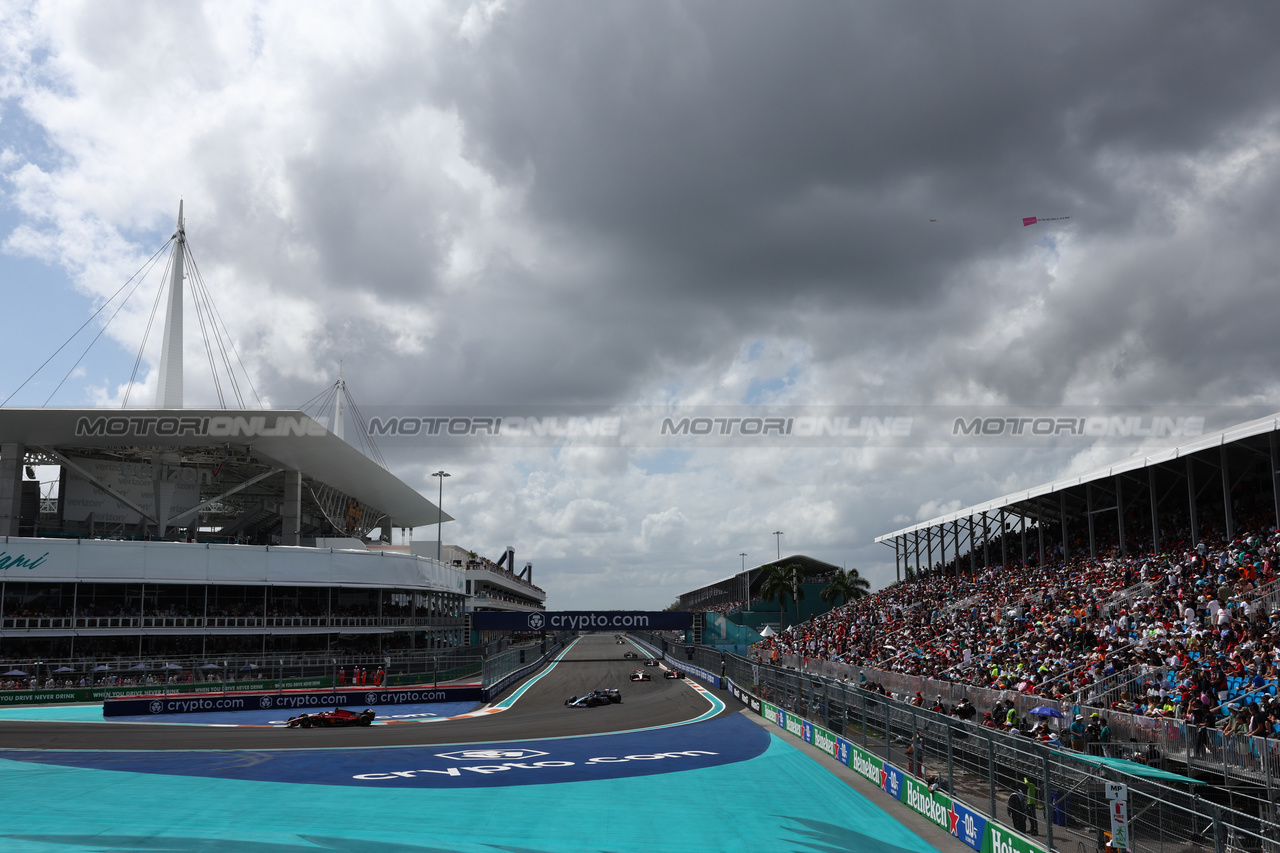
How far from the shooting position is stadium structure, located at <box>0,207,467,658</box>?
4988cm

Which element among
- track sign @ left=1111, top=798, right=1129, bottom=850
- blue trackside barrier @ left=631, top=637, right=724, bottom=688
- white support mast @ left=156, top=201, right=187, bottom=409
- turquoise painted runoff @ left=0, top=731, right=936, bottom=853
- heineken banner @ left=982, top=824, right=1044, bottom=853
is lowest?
blue trackside barrier @ left=631, top=637, right=724, bottom=688

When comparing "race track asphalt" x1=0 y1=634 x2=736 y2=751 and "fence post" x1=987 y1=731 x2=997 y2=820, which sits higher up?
"fence post" x1=987 y1=731 x2=997 y2=820

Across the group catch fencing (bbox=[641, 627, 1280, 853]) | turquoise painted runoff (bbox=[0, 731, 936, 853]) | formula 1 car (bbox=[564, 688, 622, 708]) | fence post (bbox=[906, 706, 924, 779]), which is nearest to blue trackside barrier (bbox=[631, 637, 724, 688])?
formula 1 car (bbox=[564, 688, 622, 708])

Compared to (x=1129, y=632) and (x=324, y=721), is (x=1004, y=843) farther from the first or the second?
(x=324, y=721)

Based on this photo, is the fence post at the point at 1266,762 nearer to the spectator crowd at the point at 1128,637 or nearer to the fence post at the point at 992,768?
the spectator crowd at the point at 1128,637

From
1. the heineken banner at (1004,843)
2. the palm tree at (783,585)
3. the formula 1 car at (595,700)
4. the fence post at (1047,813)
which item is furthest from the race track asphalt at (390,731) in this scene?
the palm tree at (783,585)

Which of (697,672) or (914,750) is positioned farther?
(697,672)

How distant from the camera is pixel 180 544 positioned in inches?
2094

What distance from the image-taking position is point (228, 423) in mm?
54969

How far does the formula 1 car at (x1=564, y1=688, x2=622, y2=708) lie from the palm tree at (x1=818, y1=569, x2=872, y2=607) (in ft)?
148

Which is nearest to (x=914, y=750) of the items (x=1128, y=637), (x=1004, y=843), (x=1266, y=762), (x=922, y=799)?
(x=922, y=799)

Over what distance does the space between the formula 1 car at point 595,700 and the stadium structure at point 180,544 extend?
84.3 feet

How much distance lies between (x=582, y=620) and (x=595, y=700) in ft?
130

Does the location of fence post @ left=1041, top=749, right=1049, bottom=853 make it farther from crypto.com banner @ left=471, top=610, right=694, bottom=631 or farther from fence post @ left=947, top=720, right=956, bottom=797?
crypto.com banner @ left=471, top=610, right=694, bottom=631
